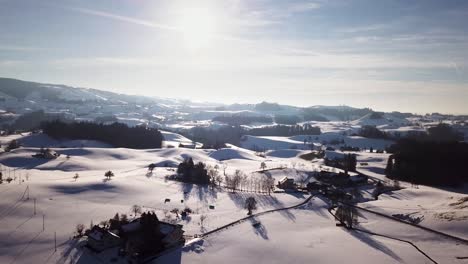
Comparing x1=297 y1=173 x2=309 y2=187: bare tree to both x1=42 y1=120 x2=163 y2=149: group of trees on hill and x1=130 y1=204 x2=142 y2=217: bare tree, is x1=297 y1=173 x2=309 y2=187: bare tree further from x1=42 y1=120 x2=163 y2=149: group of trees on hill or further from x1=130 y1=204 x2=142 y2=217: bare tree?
x1=42 y1=120 x2=163 y2=149: group of trees on hill

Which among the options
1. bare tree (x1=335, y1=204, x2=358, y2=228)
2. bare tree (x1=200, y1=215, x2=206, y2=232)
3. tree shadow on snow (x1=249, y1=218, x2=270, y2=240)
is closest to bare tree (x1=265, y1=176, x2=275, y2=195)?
bare tree (x1=335, y1=204, x2=358, y2=228)

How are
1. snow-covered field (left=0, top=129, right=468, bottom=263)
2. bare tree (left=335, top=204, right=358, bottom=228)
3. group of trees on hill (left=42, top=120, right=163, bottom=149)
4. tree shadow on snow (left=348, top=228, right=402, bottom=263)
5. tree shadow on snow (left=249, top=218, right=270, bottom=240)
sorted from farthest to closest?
group of trees on hill (left=42, top=120, right=163, bottom=149)
bare tree (left=335, top=204, right=358, bottom=228)
tree shadow on snow (left=249, top=218, right=270, bottom=240)
tree shadow on snow (left=348, top=228, right=402, bottom=263)
snow-covered field (left=0, top=129, right=468, bottom=263)

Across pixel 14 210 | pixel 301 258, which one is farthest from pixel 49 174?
pixel 301 258

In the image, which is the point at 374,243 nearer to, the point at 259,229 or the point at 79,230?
the point at 259,229

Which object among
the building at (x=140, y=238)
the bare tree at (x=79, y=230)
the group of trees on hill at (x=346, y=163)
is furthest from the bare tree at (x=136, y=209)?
the group of trees on hill at (x=346, y=163)

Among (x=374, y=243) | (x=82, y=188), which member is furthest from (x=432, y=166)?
(x=82, y=188)

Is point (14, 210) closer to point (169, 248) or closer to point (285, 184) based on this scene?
point (169, 248)
